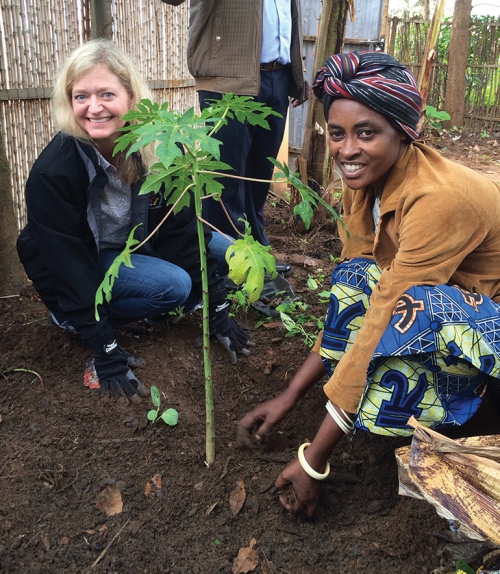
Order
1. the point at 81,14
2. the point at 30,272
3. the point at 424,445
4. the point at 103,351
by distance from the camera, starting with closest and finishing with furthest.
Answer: the point at 424,445 < the point at 103,351 < the point at 30,272 < the point at 81,14

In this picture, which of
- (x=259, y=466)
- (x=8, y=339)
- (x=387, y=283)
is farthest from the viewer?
(x=8, y=339)

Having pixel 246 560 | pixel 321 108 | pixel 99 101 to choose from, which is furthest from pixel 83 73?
pixel 321 108

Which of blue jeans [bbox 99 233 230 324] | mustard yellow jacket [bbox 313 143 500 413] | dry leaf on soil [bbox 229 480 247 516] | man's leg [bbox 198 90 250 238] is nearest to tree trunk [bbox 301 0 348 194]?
man's leg [bbox 198 90 250 238]

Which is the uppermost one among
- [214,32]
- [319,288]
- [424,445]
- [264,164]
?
[214,32]

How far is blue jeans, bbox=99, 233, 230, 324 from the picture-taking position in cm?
248

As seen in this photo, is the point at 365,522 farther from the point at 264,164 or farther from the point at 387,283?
the point at 264,164

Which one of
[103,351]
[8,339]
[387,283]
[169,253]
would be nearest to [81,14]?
[169,253]

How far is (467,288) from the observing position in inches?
69.0

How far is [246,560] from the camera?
1604 mm

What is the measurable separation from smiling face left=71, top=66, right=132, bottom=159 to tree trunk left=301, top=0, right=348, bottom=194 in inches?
87.2

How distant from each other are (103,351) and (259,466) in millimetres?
→ 790

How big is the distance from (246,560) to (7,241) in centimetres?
202

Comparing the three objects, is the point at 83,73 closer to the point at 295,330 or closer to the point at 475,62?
the point at 295,330

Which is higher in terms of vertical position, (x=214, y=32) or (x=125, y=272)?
(x=214, y=32)
